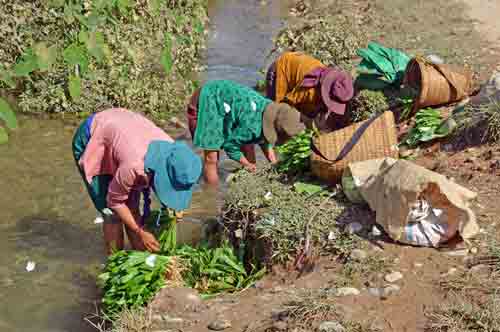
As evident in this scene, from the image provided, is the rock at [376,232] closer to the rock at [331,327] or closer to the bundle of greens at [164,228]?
the rock at [331,327]

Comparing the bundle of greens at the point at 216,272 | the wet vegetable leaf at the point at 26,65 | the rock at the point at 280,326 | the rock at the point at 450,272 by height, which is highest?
the wet vegetable leaf at the point at 26,65

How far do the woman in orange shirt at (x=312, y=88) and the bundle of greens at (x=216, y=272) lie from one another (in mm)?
1537

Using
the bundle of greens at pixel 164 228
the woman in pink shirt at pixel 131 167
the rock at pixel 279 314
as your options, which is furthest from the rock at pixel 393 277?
the bundle of greens at pixel 164 228

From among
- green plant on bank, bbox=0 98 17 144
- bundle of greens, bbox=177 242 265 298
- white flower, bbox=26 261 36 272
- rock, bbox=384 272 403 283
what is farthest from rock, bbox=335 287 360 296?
white flower, bbox=26 261 36 272

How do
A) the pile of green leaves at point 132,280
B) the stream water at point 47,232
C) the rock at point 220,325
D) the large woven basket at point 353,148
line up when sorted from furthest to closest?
1. the stream water at point 47,232
2. the large woven basket at point 353,148
3. the pile of green leaves at point 132,280
4. the rock at point 220,325

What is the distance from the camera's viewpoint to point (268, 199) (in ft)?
14.3

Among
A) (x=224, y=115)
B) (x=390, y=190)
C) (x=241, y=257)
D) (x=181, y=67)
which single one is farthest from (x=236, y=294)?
(x=181, y=67)

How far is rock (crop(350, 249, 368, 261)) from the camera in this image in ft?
12.0

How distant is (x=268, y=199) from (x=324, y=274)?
842 millimetres

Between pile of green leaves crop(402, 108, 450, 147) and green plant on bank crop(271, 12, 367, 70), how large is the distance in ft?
8.06

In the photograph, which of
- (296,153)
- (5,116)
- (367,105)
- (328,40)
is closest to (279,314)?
(296,153)

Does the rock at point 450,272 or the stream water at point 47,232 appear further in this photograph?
the stream water at point 47,232

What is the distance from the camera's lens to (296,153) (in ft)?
15.3

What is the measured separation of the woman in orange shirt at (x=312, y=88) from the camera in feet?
16.7
